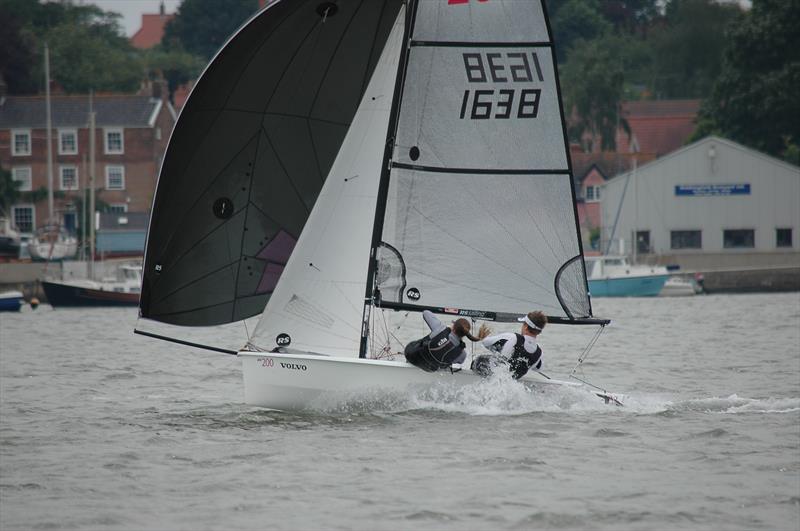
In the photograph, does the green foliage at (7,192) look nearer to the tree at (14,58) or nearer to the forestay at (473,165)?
the tree at (14,58)

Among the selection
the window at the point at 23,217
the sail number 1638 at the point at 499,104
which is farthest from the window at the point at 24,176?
the sail number 1638 at the point at 499,104

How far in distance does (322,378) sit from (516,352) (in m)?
1.92

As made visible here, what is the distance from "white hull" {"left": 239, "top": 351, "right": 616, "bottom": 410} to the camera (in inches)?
→ 508

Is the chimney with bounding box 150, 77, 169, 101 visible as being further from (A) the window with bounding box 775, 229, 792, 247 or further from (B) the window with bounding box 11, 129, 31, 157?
(A) the window with bounding box 775, 229, 792, 247

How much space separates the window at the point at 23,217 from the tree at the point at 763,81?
3152 centimetres

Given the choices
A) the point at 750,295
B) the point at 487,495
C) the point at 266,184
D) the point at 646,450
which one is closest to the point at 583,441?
the point at 646,450

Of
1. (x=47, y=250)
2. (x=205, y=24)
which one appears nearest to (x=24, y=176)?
(x=47, y=250)

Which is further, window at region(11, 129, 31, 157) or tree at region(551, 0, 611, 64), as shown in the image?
tree at region(551, 0, 611, 64)

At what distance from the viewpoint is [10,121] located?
6197 cm

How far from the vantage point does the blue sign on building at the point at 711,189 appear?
50.6 m

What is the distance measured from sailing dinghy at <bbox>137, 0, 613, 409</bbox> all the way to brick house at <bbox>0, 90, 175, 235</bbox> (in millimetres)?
48323

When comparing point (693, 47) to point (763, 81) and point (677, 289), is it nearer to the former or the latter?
point (763, 81)

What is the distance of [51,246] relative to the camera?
47719 mm

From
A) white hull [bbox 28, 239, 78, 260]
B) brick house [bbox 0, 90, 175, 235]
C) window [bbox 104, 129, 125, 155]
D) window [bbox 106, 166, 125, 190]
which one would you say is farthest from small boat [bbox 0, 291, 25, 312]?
window [bbox 104, 129, 125, 155]
